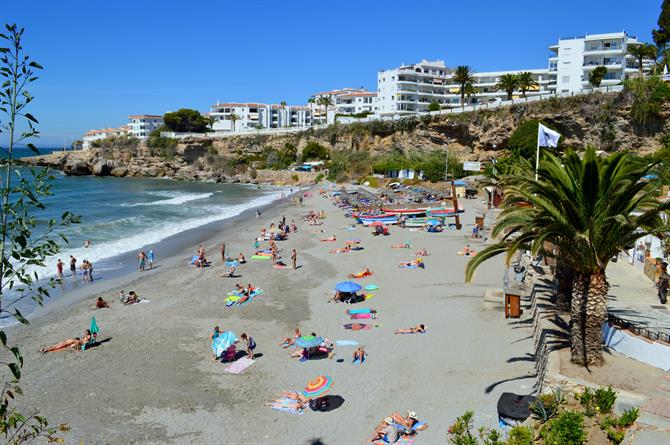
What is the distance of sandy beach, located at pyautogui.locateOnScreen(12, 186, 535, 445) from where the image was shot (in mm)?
10906

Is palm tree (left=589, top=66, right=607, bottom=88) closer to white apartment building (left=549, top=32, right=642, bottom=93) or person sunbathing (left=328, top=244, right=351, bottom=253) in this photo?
white apartment building (left=549, top=32, right=642, bottom=93)

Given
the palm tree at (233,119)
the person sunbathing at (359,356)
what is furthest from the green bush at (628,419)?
the palm tree at (233,119)

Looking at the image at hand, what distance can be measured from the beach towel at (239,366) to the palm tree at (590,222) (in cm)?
682

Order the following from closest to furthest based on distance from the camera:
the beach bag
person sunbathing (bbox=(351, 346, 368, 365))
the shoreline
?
the beach bag → person sunbathing (bbox=(351, 346, 368, 365)) → the shoreline

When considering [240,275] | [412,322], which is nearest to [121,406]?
[412,322]

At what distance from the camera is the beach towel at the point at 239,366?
13557 millimetres

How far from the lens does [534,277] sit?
61.2 ft

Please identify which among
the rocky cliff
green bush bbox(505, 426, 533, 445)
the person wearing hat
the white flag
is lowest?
the person wearing hat

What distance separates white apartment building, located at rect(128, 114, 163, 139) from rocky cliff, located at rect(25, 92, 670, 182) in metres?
21.2

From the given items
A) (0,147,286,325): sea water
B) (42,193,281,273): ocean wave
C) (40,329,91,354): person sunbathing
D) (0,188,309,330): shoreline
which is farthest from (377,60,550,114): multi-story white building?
(40,329,91,354): person sunbathing

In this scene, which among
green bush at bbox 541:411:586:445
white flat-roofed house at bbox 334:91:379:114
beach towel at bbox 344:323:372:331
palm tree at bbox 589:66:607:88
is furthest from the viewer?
white flat-roofed house at bbox 334:91:379:114

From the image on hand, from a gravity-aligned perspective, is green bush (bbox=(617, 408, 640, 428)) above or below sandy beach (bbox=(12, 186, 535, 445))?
above

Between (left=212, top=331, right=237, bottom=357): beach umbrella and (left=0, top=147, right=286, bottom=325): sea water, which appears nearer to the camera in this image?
(left=212, top=331, right=237, bottom=357): beach umbrella

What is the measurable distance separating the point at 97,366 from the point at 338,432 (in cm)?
753
